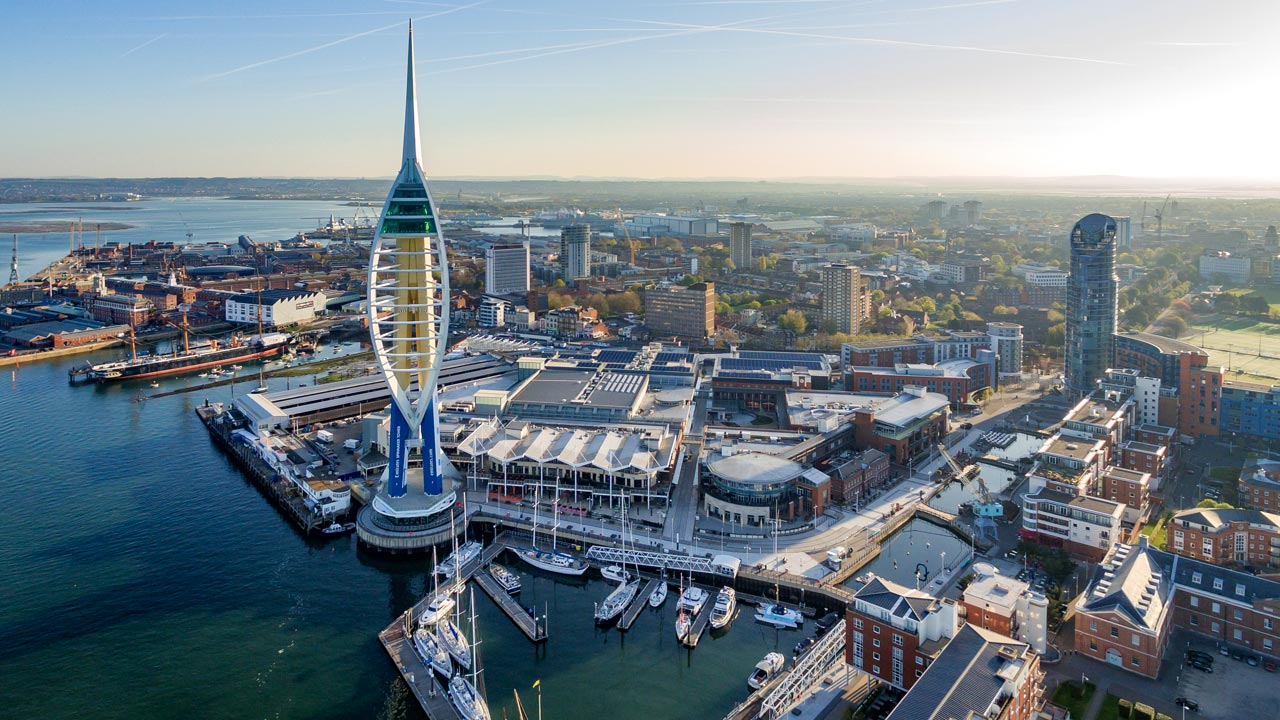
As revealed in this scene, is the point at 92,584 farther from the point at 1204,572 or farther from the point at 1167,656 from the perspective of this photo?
the point at 1204,572

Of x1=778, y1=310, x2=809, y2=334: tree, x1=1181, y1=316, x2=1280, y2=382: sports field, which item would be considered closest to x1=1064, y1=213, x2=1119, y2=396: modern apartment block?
x1=1181, y1=316, x2=1280, y2=382: sports field

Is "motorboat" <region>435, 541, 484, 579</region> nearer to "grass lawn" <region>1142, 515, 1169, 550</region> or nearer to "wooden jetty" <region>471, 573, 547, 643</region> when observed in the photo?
"wooden jetty" <region>471, 573, 547, 643</region>

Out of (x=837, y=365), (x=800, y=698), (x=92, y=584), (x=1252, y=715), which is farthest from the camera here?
(x=837, y=365)

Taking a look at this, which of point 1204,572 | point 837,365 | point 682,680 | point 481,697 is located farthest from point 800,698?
point 837,365

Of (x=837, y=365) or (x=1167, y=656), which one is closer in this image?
(x=1167, y=656)

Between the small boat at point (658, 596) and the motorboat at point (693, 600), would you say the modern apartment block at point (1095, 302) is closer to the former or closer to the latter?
the motorboat at point (693, 600)

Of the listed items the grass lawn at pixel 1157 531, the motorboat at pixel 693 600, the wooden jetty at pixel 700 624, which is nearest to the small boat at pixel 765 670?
the wooden jetty at pixel 700 624

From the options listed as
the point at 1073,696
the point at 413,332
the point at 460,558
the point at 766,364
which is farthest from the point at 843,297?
the point at 1073,696
